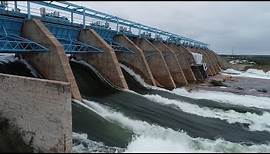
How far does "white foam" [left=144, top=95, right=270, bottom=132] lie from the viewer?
55.3 ft

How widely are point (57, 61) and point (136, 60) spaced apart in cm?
1055

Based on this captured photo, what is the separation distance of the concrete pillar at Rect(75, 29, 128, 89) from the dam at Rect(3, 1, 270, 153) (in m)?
0.07

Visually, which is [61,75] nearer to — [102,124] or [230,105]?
[102,124]

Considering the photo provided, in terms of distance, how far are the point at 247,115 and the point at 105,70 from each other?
32.4 feet

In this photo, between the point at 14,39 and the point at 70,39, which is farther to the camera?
the point at 70,39

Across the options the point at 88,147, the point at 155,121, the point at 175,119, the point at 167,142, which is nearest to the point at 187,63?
the point at 175,119

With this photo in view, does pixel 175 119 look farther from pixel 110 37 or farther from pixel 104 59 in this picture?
pixel 110 37

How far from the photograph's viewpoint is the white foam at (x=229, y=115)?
1686cm

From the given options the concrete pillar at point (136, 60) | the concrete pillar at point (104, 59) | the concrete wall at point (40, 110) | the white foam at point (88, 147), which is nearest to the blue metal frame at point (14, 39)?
the concrete wall at point (40, 110)

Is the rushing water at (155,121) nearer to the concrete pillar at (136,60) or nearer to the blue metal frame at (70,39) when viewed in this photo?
the blue metal frame at (70,39)

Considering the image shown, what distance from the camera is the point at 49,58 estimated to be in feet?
56.9

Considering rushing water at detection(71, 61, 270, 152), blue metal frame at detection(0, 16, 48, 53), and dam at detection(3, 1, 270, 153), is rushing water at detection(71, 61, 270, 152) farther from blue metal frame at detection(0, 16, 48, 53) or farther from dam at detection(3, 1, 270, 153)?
blue metal frame at detection(0, 16, 48, 53)

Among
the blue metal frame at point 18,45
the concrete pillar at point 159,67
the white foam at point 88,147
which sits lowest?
the white foam at point 88,147

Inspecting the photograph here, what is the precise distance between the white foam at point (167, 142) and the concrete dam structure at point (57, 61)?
2.91m
